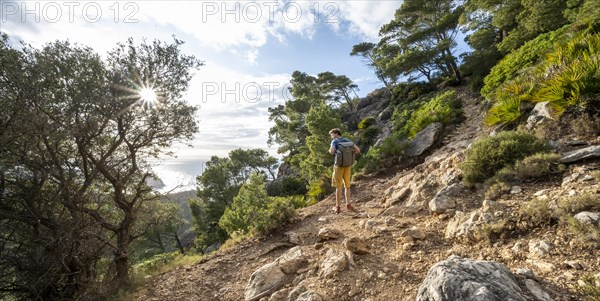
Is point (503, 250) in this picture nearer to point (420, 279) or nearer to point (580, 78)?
Answer: point (420, 279)

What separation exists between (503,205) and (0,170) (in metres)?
8.87

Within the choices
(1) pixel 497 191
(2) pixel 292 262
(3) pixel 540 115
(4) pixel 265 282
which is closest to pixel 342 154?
(2) pixel 292 262

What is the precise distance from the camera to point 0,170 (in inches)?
184

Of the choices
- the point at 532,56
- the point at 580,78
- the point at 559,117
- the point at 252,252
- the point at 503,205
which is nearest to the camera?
the point at 503,205

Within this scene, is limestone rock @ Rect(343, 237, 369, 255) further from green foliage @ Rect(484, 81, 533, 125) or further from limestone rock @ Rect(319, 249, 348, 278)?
green foliage @ Rect(484, 81, 533, 125)

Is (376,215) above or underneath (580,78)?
underneath

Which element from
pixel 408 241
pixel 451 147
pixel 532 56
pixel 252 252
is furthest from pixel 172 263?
pixel 532 56

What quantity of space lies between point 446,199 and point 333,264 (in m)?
2.93

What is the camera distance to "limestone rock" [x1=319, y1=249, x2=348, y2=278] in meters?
3.80

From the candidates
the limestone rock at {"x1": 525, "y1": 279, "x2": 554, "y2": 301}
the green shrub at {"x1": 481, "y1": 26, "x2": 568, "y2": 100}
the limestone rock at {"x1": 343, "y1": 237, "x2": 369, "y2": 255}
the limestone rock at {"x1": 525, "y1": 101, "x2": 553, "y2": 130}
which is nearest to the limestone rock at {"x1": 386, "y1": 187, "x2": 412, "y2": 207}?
the limestone rock at {"x1": 343, "y1": 237, "x2": 369, "y2": 255}

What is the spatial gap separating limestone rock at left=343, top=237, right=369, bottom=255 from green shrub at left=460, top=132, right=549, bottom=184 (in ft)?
9.57

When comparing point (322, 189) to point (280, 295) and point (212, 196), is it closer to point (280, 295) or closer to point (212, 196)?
point (280, 295)

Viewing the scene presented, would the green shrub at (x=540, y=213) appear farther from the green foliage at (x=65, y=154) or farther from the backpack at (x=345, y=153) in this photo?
the green foliage at (x=65, y=154)

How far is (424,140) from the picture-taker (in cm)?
1081
